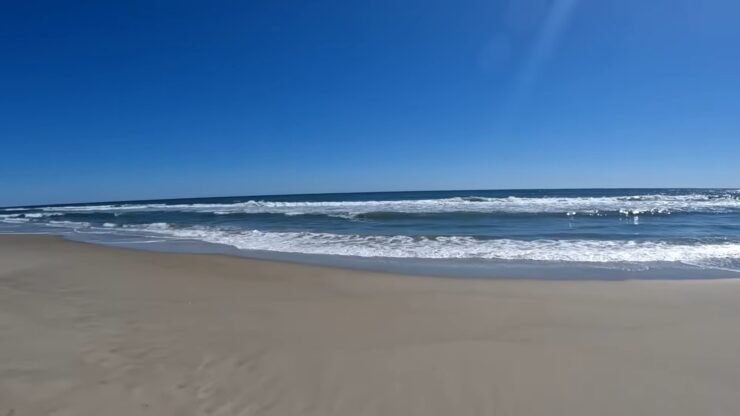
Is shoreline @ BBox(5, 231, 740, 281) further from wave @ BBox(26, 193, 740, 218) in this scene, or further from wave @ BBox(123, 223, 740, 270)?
wave @ BBox(26, 193, 740, 218)

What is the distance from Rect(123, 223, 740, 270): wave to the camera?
8.17 meters

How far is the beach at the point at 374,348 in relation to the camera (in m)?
2.71

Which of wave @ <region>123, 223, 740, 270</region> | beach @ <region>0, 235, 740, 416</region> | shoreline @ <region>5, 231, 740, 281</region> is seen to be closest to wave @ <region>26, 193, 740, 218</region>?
wave @ <region>123, 223, 740, 270</region>

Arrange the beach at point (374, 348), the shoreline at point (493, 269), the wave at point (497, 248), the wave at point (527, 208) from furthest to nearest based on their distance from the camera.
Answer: the wave at point (527, 208) < the wave at point (497, 248) < the shoreline at point (493, 269) < the beach at point (374, 348)

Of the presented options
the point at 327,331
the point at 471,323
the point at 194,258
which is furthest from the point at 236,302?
the point at 194,258

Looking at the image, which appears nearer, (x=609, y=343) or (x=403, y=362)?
(x=403, y=362)

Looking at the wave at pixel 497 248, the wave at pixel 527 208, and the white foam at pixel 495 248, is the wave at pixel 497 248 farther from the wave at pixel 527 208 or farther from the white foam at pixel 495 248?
the wave at pixel 527 208

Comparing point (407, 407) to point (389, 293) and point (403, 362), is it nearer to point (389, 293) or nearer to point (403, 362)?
point (403, 362)

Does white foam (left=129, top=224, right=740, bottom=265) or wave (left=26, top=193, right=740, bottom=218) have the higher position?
wave (left=26, top=193, right=740, bottom=218)

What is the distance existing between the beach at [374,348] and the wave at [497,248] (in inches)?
89.6

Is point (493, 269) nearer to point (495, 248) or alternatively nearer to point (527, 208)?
point (495, 248)

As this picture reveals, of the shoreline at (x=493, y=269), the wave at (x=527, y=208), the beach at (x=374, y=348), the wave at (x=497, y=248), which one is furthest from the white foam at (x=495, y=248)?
the wave at (x=527, y=208)

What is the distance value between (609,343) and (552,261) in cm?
462

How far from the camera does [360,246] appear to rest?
34.3ft
